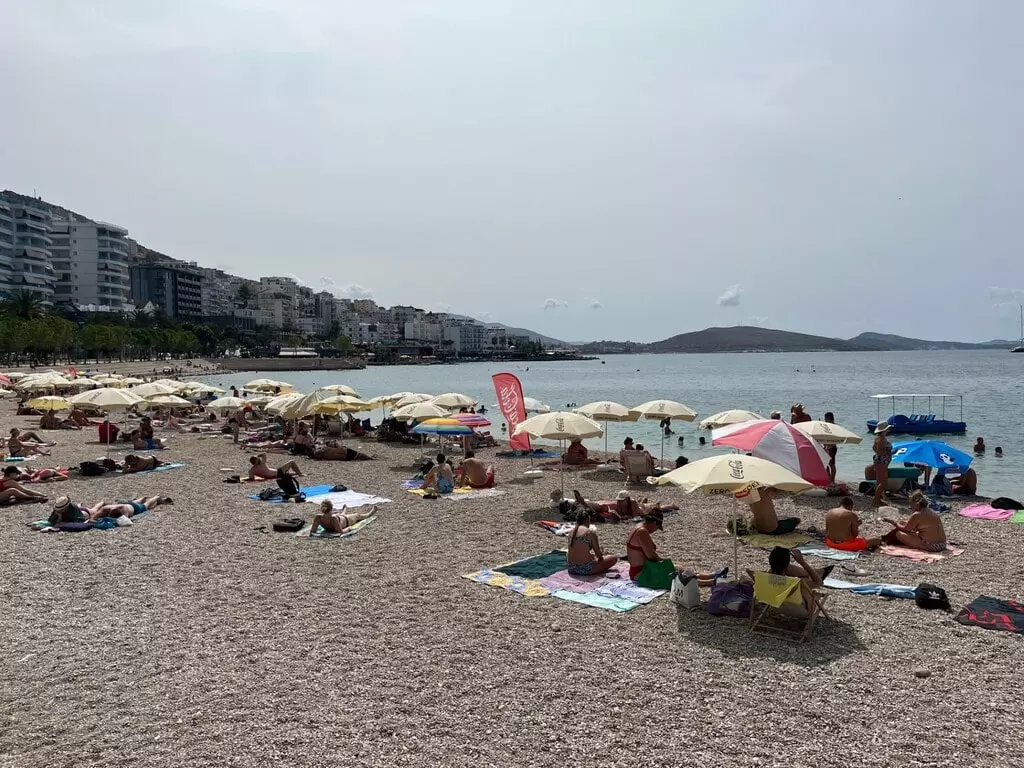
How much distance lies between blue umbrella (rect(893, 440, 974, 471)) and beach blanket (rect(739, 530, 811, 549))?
166 inches

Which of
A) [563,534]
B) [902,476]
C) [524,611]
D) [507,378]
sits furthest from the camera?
[507,378]

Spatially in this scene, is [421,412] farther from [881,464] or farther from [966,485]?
[966,485]

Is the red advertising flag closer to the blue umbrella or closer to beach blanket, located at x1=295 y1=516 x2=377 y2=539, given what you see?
beach blanket, located at x1=295 y1=516 x2=377 y2=539

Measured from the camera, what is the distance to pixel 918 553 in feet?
31.5

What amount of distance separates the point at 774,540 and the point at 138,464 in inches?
537

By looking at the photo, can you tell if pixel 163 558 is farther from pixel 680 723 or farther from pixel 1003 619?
pixel 1003 619

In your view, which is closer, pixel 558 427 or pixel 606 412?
pixel 558 427

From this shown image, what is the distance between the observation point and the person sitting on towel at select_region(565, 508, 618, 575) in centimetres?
849

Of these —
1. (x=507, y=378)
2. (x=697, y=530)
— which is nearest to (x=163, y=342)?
(x=507, y=378)

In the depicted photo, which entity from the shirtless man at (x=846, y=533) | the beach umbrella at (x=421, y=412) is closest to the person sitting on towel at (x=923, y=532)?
the shirtless man at (x=846, y=533)

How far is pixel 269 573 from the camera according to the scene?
874 centimetres

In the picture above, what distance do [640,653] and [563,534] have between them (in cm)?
438

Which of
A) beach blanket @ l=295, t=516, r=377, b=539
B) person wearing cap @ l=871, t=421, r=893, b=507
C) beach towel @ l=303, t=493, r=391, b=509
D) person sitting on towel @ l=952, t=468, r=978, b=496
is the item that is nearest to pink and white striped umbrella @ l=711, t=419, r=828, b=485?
person wearing cap @ l=871, t=421, r=893, b=507

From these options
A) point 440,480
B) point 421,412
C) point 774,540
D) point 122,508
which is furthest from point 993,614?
point 421,412
